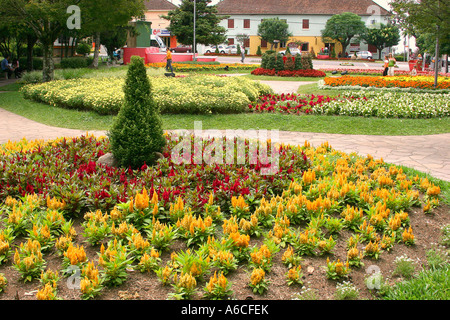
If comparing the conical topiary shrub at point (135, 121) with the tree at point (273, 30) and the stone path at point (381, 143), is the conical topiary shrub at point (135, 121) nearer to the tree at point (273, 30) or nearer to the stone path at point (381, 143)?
the stone path at point (381, 143)

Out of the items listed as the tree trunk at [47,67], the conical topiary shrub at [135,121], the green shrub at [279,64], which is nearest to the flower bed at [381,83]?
the green shrub at [279,64]

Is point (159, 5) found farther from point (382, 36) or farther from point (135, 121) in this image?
point (135, 121)

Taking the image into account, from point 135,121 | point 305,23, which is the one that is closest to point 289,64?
point 135,121

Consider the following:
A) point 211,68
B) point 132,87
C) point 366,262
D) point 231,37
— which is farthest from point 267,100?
point 231,37

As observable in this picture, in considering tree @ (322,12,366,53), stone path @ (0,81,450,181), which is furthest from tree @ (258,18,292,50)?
stone path @ (0,81,450,181)

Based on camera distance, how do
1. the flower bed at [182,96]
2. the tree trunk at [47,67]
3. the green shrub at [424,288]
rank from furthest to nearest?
1. the tree trunk at [47,67]
2. the flower bed at [182,96]
3. the green shrub at [424,288]

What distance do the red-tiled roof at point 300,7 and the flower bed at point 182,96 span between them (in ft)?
151

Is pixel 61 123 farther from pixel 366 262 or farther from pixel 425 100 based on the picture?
pixel 425 100

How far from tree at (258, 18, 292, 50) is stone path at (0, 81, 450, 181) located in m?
45.0

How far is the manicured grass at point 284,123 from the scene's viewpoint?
31.2 ft

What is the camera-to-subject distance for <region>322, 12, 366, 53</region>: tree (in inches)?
1972

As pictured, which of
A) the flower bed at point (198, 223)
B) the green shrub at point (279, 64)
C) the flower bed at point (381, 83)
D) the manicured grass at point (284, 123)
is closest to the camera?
the flower bed at point (198, 223)

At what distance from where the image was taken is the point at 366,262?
3.84 meters

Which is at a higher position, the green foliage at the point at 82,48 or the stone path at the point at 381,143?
the green foliage at the point at 82,48
